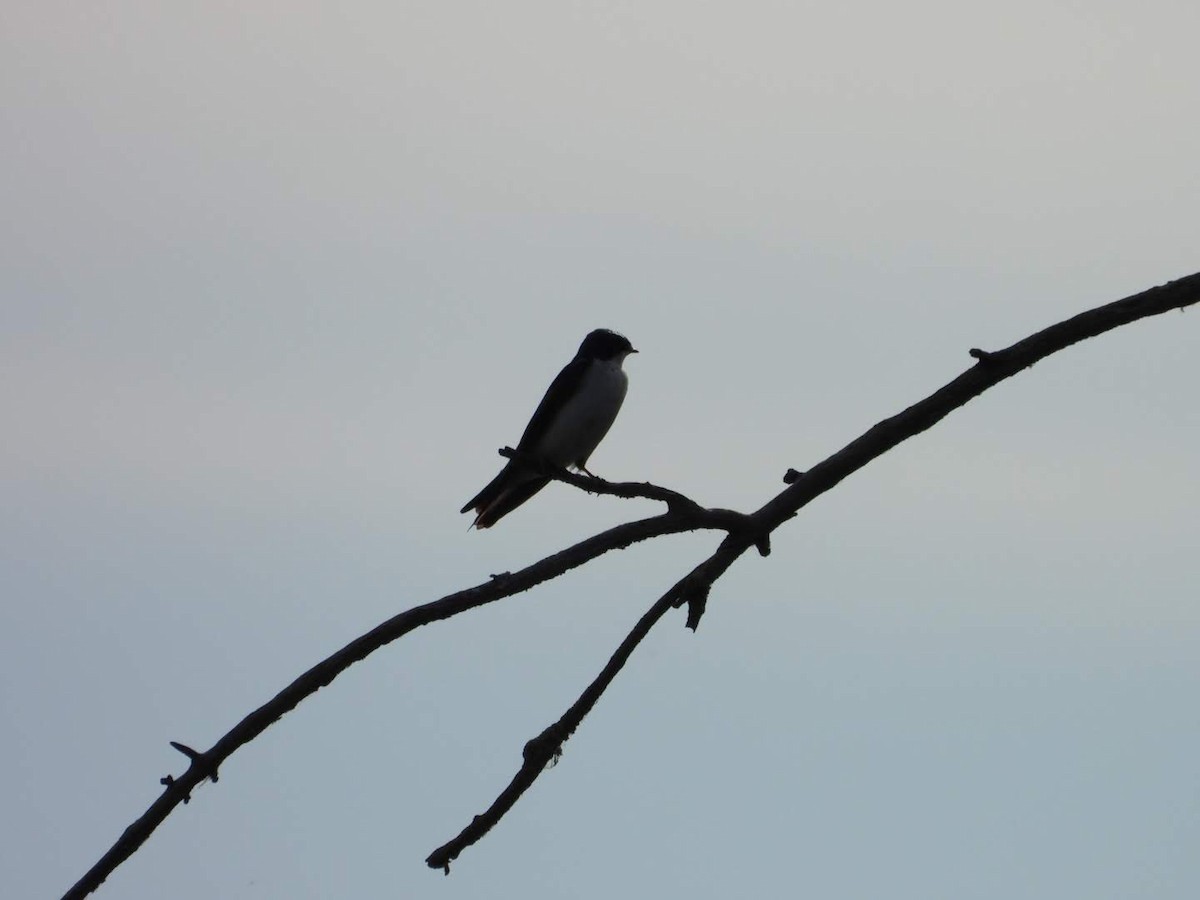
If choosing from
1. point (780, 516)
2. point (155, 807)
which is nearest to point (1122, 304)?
point (780, 516)

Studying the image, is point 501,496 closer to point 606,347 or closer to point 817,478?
point 606,347

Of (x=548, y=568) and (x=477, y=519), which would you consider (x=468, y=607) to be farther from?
(x=477, y=519)

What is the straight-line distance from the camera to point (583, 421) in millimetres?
14664

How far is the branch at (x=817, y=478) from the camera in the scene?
20.7 feet

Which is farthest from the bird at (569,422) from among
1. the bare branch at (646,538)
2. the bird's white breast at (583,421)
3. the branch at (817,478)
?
the branch at (817,478)

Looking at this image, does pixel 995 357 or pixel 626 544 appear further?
pixel 626 544

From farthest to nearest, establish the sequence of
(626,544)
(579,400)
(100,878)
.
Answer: (579,400), (626,544), (100,878)

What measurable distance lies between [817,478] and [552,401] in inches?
325

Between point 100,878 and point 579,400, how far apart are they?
9164mm

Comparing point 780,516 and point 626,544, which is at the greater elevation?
point 780,516

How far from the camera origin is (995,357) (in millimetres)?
6492

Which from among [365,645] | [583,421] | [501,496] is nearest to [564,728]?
[365,645]

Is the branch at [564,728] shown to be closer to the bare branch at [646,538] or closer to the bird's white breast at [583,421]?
the bare branch at [646,538]

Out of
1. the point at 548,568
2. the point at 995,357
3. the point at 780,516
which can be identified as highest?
the point at 995,357
